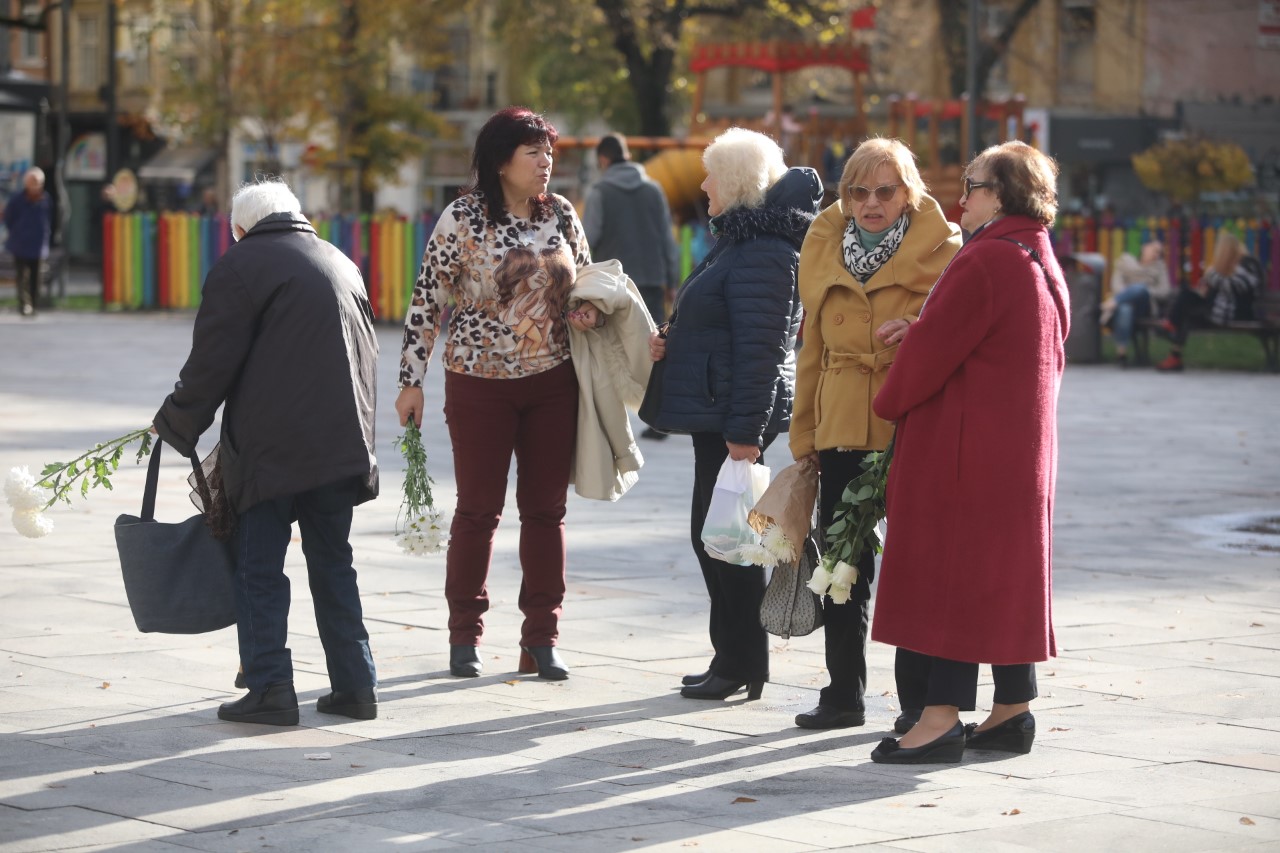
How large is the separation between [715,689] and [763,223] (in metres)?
1.58

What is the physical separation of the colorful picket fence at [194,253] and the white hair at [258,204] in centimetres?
2095

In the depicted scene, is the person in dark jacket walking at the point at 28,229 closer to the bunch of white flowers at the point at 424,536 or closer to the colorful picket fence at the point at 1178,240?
the colorful picket fence at the point at 1178,240

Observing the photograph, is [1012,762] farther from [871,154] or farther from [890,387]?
[871,154]

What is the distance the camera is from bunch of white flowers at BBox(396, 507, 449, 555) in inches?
274

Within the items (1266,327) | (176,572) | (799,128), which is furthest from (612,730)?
(799,128)

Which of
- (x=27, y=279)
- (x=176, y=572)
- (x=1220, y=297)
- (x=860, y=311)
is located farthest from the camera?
(x=27, y=279)

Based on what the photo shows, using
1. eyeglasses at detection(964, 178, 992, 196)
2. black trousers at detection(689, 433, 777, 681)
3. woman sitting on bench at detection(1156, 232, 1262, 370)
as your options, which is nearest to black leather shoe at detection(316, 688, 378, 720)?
black trousers at detection(689, 433, 777, 681)

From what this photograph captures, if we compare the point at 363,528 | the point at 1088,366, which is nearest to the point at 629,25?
the point at 1088,366

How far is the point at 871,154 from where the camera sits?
20.3 feet

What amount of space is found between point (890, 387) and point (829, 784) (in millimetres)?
1158

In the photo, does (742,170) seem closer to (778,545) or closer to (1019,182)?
(1019,182)

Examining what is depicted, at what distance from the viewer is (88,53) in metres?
64.0

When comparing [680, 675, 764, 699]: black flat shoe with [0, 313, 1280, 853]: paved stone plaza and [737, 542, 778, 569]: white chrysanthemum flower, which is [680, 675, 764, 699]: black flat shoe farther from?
[737, 542, 778, 569]: white chrysanthemum flower

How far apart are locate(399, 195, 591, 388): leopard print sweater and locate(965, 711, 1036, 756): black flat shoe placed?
2.05 metres
